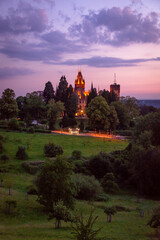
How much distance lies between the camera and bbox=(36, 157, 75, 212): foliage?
75.6 feet

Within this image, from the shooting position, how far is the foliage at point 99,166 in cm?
4269

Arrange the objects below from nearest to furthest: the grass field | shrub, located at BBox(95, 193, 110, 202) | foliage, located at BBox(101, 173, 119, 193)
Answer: the grass field → shrub, located at BBox(95, 193, 110, 202) → foliage, located at BBox(101, 173, 119, 193)

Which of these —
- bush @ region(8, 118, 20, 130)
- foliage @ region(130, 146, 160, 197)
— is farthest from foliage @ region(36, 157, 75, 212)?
bush @ region(8, 118, 20, 130)

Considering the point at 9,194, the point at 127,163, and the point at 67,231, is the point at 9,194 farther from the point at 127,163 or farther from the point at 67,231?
the point at 127,163

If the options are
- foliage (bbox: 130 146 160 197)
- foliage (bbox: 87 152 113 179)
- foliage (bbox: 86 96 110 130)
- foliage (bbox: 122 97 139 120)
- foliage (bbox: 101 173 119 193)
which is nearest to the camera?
foliage (bbox: 101 173 119 193)

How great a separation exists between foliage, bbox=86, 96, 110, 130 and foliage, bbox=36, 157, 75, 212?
51.1m

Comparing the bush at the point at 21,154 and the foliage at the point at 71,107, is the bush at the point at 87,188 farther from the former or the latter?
the foliage at the point at 71,107

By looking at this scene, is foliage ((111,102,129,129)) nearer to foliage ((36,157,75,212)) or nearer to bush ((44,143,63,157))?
bush ((44,143,63,157))

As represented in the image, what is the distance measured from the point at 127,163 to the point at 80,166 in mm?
8136

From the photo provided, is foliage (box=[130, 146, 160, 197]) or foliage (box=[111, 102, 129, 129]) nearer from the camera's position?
foliage (box=[130, 146, 160, 197])

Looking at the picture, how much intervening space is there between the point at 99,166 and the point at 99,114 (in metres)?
33.7

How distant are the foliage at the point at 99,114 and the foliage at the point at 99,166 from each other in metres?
31.7

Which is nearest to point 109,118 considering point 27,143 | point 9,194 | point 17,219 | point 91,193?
point 27,143

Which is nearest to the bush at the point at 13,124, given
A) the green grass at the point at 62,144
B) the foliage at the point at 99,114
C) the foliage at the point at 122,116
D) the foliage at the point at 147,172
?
the green grass at the point at 62,144
